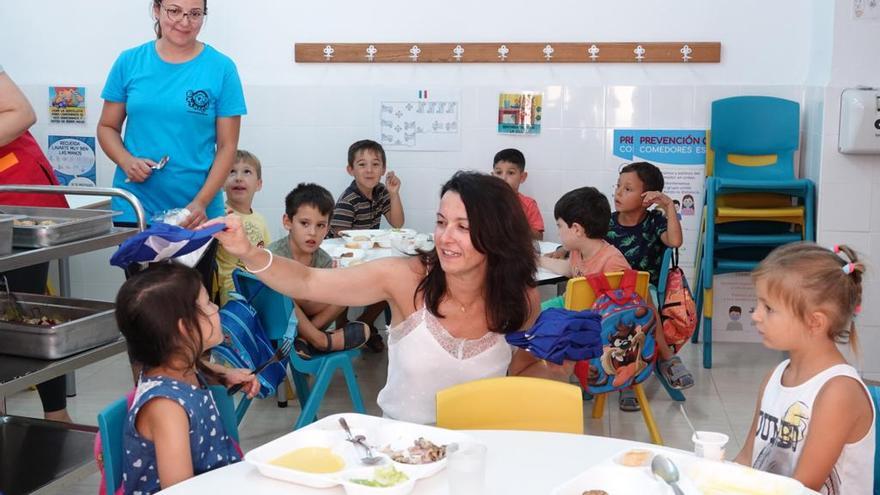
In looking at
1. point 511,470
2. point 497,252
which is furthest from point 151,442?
point 497,252

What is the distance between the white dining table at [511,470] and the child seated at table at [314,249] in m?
1.94

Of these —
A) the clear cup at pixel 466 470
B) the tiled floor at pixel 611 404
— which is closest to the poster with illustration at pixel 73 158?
the tiled floor at pixel 611 404

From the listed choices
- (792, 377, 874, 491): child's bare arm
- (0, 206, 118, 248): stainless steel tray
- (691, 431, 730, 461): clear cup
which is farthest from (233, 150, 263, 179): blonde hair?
(691, 431, 730, 461): clear cup

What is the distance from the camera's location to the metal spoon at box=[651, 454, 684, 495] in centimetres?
188

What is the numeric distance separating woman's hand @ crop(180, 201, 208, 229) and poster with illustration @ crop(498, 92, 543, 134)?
95.6 inches

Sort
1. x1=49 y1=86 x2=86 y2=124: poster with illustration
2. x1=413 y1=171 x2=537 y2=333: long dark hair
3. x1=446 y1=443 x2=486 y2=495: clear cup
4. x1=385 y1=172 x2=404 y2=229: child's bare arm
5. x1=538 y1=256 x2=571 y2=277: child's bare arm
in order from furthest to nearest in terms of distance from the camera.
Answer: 1. x1=49 y1=86 x2=86 y2=124: poster with illustration
2. x1=385 y1=172 x2=404 y2=229: child's bare arm
3. x1=538 y1=256 x2=571 y2=277: child's bare arm
4. x1=413 y1=171 x2=537 y2=333: long dark hair
5. x1=446 y1=443 x2=486 y2=495: clear cup

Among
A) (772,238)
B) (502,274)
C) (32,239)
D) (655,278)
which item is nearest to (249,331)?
(32,239)

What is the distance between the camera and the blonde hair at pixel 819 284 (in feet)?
7.71

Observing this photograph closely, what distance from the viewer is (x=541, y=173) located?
600cm

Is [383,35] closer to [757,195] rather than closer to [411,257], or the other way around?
[757,195]

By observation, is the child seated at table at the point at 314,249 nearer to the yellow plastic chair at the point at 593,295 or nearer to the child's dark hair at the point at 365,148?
the yellow plastic chair at the point at 593,295

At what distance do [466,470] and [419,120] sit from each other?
14.3 ft

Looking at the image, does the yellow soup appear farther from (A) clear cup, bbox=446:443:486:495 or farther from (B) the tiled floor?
(B) the tiled floor

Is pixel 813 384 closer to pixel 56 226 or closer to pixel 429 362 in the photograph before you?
pixel 429 362
